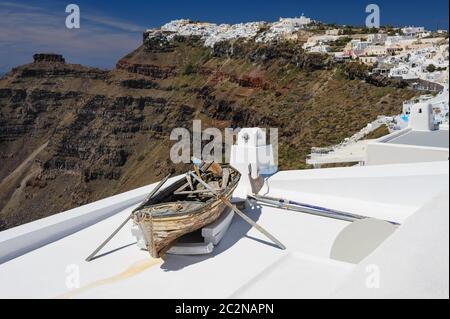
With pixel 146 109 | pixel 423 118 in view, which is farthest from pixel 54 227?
pixel 146 109

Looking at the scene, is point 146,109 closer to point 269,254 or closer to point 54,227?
point 54,227

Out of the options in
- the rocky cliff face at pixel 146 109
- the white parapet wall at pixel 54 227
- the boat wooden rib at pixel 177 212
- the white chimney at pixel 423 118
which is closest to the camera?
the boat wooden rib at pixel 177 212

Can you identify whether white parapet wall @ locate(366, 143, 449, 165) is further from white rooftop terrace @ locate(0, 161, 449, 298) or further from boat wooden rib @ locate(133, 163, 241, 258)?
boat wooden rib @ locate(133, 163, 241, 258)

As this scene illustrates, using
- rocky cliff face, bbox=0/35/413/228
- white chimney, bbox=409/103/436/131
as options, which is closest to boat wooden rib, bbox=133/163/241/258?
white chimney, bbox=409/103/436/131

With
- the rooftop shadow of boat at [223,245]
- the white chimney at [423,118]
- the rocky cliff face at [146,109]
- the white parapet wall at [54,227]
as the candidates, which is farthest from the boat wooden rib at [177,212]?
the rocky cliff face at [146,109]

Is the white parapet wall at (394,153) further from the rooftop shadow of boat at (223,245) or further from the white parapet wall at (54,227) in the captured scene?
the white parapet wall at (54,227)

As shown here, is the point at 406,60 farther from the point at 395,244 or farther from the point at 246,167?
the point at 395,244
